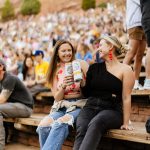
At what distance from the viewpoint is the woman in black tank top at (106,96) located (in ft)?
11.3

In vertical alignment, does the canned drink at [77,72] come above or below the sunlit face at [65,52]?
below

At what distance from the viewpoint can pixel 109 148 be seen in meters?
4.11

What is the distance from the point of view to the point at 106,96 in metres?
3.71

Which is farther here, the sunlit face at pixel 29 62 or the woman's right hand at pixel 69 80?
the sunlit face at pixel 29 62

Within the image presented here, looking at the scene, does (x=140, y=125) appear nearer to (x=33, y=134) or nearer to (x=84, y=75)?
(x=84, y=75)

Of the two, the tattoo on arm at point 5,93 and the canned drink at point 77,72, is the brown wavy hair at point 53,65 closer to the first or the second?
the canned drink at point 77,72

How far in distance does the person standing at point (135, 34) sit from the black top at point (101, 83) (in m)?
0.70

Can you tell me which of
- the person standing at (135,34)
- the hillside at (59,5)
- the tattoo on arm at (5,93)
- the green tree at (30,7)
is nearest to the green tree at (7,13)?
the hillside at (59,5)

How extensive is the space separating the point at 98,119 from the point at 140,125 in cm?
65

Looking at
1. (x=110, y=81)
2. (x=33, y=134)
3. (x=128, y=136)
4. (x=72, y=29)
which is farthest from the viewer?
(x=72, y=29)

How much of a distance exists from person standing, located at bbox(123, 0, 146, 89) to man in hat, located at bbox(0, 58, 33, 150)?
137 centimetres

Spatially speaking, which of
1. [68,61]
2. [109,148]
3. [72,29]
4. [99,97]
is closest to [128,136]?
[99,97]

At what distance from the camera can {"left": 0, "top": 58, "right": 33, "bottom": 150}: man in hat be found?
4945 mm

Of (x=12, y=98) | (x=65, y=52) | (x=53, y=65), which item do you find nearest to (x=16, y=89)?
(x=12, y=98)
